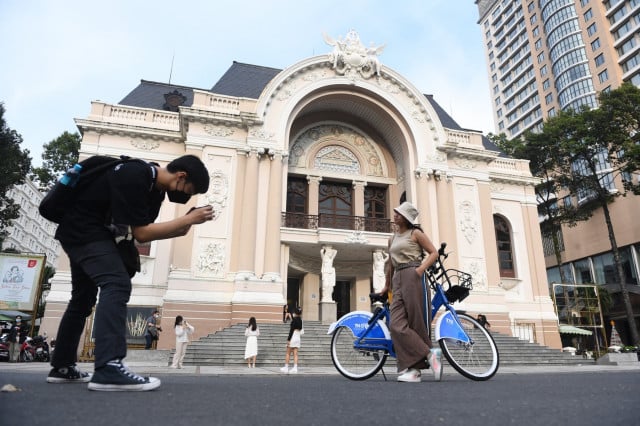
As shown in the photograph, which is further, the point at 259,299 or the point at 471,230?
the point at 471,230

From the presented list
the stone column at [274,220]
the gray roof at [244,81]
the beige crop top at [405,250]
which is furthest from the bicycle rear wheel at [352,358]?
the gray roof at [244,81]

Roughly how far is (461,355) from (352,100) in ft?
58.2

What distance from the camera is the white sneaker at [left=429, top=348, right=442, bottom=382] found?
13.5 feet

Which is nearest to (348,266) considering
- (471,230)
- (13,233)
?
(471,230)

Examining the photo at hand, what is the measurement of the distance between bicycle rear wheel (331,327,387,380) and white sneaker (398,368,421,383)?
549mm

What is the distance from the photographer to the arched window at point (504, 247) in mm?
21656

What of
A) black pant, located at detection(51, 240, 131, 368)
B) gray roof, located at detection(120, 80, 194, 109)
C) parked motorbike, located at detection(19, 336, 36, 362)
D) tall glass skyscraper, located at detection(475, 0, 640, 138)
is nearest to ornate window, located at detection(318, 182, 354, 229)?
gray roof, located at detection(120, 80, 194, 109)

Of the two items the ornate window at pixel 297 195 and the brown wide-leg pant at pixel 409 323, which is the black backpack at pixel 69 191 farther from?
the ornate window at pixel 297 195

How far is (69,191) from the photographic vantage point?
291 centimetres

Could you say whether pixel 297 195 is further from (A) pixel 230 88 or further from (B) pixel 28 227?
(B) pixel 28 227

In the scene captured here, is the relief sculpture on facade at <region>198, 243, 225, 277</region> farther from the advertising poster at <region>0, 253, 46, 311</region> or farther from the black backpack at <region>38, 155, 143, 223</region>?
the black backpack at <region>38, 155, 143, 223</region>

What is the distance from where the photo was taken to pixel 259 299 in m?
15.5

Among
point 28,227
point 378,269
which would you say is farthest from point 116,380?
point 28,227

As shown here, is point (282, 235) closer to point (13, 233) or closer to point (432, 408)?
point (432, 408)
